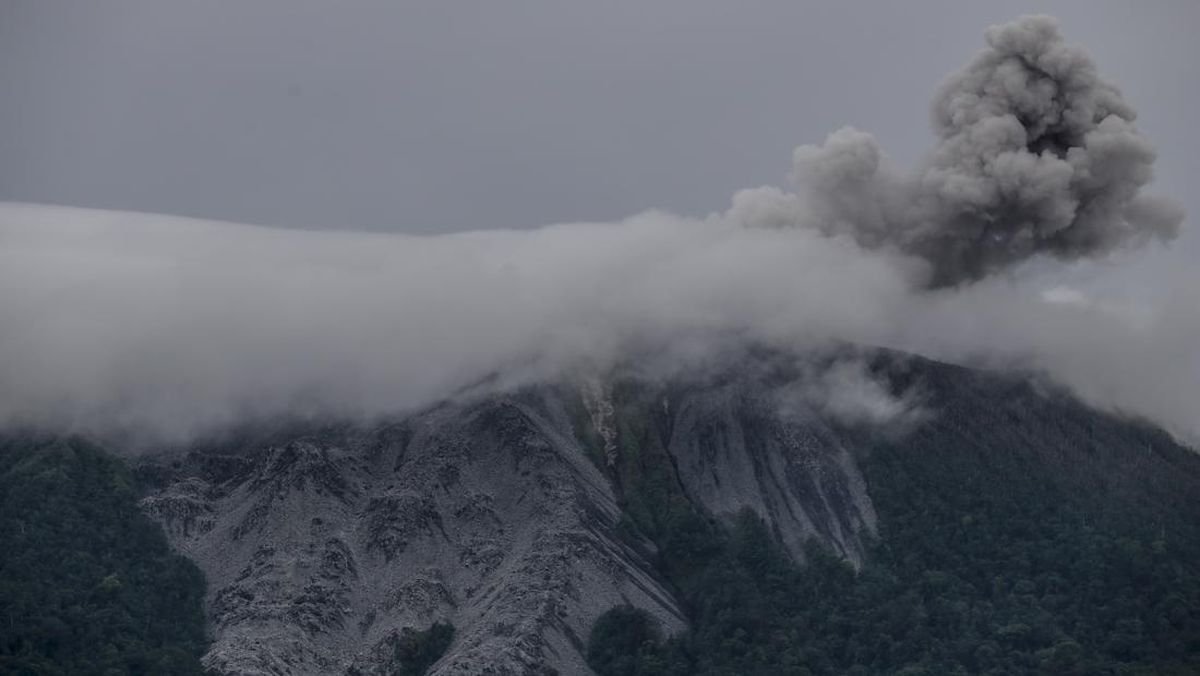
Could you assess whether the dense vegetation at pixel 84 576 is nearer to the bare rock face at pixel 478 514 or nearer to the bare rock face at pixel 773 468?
the bare rock face at pixel 478 514

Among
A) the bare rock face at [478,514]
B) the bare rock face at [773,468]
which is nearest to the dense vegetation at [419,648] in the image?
the bare rock face at [478,514]

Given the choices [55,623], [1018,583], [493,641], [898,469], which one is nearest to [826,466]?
[898,469]

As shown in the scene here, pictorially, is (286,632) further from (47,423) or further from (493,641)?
(47,423)

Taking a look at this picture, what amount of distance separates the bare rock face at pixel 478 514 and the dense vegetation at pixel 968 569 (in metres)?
2.81

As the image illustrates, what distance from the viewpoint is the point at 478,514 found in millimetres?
163250

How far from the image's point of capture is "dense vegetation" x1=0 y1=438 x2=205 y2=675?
5861 inches

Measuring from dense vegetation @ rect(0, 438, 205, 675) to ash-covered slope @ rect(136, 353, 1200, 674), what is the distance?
246 centimetres

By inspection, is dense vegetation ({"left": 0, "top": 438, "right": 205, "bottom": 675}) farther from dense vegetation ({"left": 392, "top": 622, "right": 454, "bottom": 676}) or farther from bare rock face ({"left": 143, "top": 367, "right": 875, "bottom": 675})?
dense vegetation ({"left": 392, "top": 622, "right": 454, "bottom": 676})

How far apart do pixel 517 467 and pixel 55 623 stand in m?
37.9

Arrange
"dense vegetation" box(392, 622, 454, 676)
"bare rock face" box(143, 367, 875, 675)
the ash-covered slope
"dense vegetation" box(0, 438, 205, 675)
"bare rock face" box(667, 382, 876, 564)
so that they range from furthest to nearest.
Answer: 1. "bare rock face" box(667, 382, 876, 564)
2. the ash-covered slope
3. "dense vegetation" box(0, 438, 205, 675)
4. "bare rock face" box(143, 367, 875, 675)
5. "dense vegetation" box(392, 622, 454, 676)

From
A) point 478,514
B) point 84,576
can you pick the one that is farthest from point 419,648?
point 84,576

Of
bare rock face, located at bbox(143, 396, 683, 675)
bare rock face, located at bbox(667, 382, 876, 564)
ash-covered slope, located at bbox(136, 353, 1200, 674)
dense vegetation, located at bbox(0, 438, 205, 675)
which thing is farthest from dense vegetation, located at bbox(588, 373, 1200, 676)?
dense vegetation, located at bbox(0, 438, 205, 675)

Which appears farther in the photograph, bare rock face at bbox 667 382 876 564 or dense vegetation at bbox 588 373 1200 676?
bare rock face at bbox 667 382 876 564

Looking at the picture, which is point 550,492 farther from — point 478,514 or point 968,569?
point 968,569
